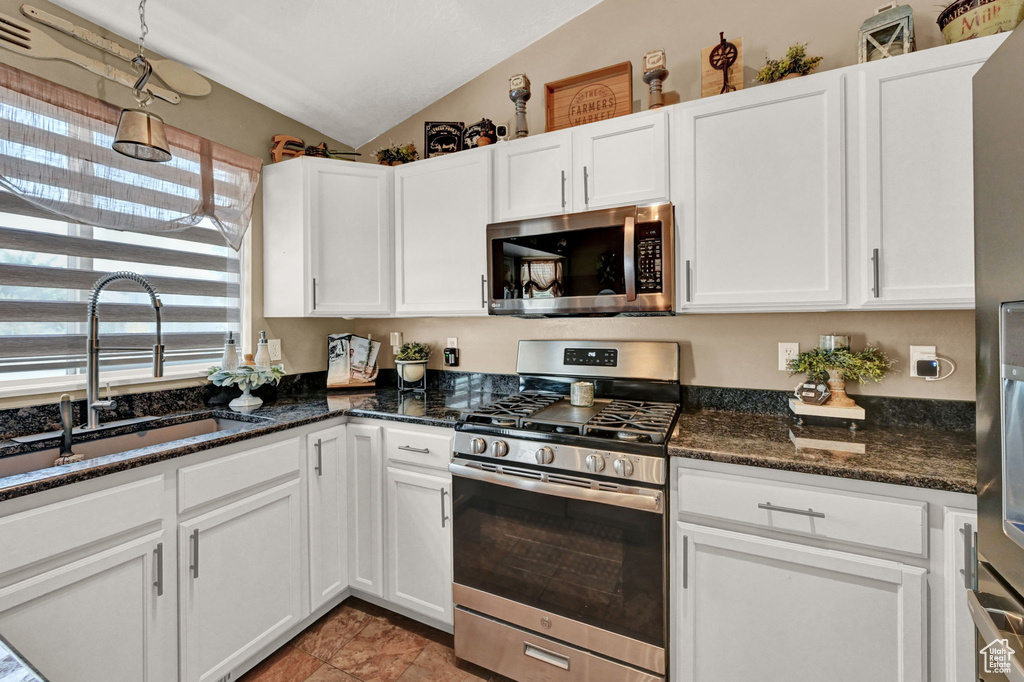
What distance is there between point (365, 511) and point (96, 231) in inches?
64.4

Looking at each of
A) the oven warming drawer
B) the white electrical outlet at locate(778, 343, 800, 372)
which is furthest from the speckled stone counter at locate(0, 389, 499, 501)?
the white electrical outlet at locate(778, 343, 800, 372)

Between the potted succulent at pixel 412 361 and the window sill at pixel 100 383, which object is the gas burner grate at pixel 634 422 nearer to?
the potted succulent at pixel 412 361

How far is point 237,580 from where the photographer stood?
5.35 feet

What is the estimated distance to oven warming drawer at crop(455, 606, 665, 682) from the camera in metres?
1.50

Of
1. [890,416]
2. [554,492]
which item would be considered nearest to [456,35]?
[554,492]

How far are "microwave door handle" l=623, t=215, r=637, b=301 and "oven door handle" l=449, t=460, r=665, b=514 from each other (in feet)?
2.44

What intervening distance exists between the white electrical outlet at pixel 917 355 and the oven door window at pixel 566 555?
115cm

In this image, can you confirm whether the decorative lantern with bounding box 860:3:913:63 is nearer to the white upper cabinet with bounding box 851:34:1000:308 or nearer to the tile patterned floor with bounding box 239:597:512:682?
the white upper cabinet with bounding box 851:34:1000:308

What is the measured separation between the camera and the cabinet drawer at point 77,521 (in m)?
1.11

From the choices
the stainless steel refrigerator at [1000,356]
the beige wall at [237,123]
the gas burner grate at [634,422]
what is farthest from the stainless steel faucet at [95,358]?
the stainless steel refrigerator at [1000,356]

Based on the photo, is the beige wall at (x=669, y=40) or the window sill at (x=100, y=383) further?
the beige wall at (x=669, y=40)

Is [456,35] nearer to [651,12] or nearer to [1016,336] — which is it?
[651,12]

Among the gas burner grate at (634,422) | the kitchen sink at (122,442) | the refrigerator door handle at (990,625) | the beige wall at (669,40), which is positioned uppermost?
the beige wall at (669,40)

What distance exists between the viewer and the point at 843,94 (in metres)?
1.53
